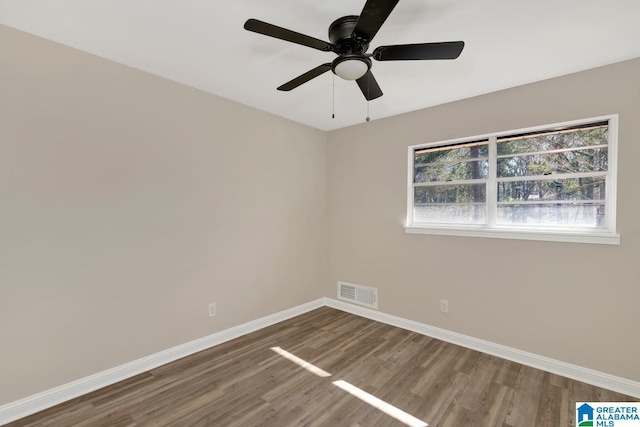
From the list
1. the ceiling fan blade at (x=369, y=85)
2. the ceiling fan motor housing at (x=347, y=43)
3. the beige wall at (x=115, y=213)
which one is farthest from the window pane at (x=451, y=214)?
the ceiling fan motor housing at (x=347, y=43)

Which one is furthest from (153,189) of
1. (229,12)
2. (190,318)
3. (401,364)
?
(401,364)

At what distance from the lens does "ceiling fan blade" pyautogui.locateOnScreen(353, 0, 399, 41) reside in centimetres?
125

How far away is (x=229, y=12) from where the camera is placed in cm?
172

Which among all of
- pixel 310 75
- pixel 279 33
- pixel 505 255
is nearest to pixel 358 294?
pixel 505 255

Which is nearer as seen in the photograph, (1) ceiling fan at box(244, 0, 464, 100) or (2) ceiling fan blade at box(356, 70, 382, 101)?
(1) ceiling fan at box(244, 0, 464, 100)

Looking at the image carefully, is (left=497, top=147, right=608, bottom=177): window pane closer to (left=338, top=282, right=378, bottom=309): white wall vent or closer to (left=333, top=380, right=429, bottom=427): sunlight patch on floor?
(left=338, top=282, right=378, bottom=309): white wall vent

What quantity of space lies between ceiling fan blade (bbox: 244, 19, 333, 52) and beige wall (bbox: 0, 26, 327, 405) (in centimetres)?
157

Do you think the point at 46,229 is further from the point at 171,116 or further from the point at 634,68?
the point at 634,68

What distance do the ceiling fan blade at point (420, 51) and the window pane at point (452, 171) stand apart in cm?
171

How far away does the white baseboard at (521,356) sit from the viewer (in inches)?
87.1

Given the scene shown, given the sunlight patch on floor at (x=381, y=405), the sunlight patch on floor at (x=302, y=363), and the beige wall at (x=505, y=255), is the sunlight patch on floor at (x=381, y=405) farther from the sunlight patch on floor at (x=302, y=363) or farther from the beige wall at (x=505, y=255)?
the beige wall at (x=505, y=255)

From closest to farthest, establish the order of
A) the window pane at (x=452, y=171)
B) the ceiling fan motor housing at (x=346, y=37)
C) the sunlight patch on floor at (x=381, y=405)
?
the ceiling fan motor housing at (x=346, y=37)
the sunlight patch on floor at (x=381, y=405)
the window pane at (x=452, y=171)

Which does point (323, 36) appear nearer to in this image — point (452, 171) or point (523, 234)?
point (452, 171)

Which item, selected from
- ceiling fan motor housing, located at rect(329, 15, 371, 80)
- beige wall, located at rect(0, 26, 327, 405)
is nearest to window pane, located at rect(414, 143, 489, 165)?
beige wall, located at rect(0, 26, 327, 405)
